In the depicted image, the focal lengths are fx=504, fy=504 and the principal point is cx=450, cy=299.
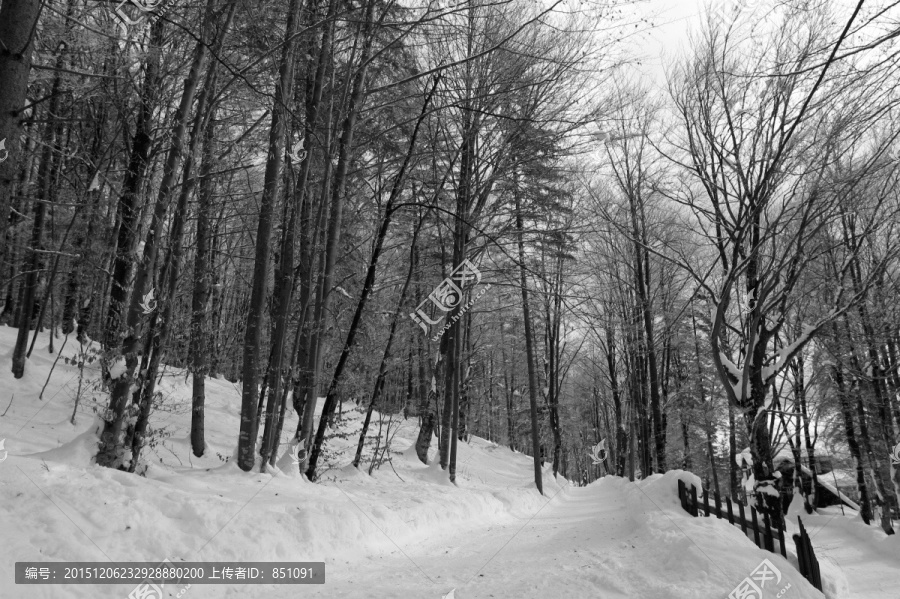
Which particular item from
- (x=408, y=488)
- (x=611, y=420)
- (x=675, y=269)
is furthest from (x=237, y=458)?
(x=611, y=420)

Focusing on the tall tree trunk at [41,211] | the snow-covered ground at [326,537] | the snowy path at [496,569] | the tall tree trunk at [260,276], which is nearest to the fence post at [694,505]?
the snow-covered ground at [326,537]

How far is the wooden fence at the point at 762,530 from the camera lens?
5.44 m

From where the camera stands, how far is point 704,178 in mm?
9211

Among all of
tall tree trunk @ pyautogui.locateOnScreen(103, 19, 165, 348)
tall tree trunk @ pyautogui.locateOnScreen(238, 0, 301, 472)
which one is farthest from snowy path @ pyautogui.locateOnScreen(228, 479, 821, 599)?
tall tree trunk @ pyautogui.locateOnScreen(103, 19, 165, 348)

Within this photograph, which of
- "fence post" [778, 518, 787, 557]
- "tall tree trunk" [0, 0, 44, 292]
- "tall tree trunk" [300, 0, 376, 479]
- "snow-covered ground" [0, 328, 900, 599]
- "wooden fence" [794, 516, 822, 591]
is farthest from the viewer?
"tall tree trunk" [300, 0, 376, 479]

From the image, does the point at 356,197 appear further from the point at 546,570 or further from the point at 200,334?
the point at 546,570

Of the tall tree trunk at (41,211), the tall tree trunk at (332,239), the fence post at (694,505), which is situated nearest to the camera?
the tall tree trunk at (332,239)

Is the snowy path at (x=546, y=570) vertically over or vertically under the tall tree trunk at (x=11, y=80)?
under

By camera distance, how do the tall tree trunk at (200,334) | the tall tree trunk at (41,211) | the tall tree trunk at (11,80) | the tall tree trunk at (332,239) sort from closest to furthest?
the tall tree trunk at (11,80) < the tall tree trunk at (332,239) < the tall tree trunk at (41,211) < the tall tree trunk at (200,334)

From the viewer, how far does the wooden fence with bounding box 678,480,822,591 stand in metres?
5.44

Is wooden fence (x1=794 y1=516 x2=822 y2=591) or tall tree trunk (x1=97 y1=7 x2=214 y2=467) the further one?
wooden fence (x1=794 y1=516 x2=822 y2=591)

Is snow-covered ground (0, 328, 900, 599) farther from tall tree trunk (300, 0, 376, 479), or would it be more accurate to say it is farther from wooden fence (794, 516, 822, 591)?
tall tree trunk (300, 0, 376, 479)

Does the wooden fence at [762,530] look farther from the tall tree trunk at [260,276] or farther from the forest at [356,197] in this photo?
the tall tree trunk at [260,276]

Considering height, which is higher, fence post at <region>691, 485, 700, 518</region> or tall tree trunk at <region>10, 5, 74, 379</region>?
tall tree trunk at <region>10, 5, 74, 379</region>
